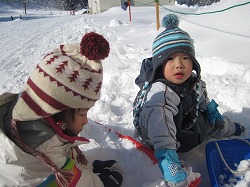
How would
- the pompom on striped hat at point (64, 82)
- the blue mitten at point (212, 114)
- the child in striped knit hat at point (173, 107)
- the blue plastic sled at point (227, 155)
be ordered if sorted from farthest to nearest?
the blue mitten at point (212, 114) < the blue plastic sled at point (227, 155) < the child in striped knit hat at point (173, 107) < the pompom on striped hat at point (64, 82)

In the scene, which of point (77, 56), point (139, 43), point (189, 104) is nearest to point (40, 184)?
point (77, 56)

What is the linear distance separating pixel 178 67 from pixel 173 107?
234 millimetres

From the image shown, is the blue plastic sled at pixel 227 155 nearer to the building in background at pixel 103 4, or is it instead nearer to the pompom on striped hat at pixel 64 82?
the pompom on striped hat at pixel 64 82

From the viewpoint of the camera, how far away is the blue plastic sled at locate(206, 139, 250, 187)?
5.15 feet

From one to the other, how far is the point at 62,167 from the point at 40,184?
0.43ft

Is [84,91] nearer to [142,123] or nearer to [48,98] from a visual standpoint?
[48,98]

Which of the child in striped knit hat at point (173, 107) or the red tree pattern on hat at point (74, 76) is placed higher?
the red tree pattern on hat at point (74, 76)

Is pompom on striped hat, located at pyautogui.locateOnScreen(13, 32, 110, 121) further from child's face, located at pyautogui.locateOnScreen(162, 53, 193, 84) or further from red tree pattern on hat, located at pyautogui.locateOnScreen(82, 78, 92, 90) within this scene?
child's face, located at pyautogui.locateOnScreen(162, 53, 193, 84)

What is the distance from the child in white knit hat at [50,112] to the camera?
104cm

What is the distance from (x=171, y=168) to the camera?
1360 mm

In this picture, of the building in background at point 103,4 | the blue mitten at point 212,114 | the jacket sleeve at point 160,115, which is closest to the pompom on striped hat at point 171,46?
the jacket sleeve at point 160,115

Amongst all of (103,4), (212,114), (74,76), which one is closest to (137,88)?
(212,114)

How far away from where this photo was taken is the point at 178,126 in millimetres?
1660

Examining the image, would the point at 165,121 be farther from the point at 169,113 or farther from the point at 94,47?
the point at 94,47
